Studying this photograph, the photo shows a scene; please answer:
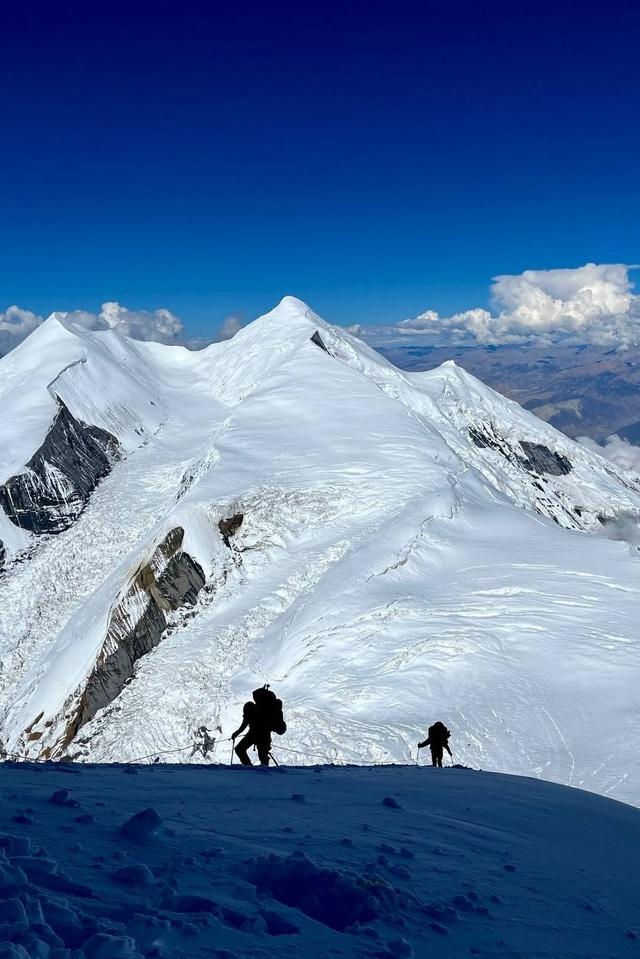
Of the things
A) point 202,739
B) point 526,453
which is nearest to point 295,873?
point 202,739

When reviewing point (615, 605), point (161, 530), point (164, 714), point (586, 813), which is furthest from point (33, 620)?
point (586, 813)

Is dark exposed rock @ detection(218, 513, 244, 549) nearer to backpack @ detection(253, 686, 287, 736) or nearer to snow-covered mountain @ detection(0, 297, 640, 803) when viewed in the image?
snow-covered mountain @ detection(0, 297, 640, 803)

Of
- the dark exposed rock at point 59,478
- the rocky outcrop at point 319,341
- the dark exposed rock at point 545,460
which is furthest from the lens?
the dark exposed rock at point 545,460

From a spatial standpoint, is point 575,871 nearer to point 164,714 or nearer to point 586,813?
point 586,813

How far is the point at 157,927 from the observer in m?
4.95

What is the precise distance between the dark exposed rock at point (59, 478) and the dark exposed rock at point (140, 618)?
105 ft

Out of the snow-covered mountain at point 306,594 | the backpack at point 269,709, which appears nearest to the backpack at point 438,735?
the snow-covered mountain at point 306,594

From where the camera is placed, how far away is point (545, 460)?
424 ft

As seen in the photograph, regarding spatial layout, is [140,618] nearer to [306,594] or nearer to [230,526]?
[230,526]

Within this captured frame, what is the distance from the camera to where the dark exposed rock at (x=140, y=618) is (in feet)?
143

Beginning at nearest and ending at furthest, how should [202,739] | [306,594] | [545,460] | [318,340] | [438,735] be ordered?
1. [438,735]
2. [202,739]
3. [306,594]
4. [318,340]
5. [545,460]

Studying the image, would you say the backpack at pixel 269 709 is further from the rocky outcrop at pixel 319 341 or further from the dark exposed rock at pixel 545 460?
the dark exposed rock at pixel 545 460

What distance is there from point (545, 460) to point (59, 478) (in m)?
84.8

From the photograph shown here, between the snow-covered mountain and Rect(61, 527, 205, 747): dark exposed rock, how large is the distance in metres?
0.15
